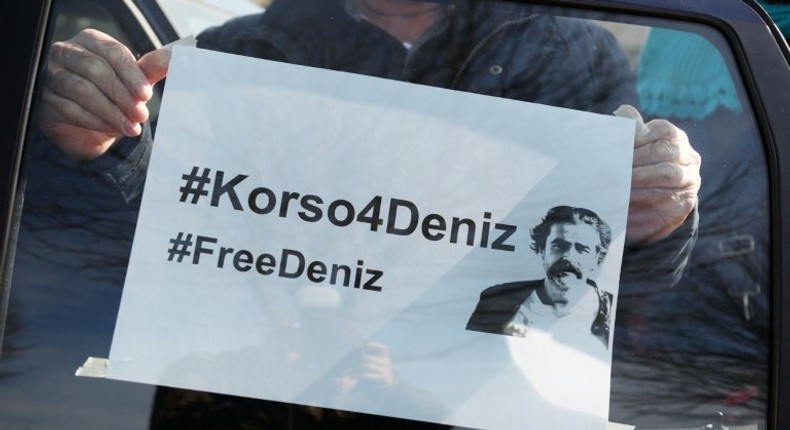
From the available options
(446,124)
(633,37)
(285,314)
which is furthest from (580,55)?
(285,314)

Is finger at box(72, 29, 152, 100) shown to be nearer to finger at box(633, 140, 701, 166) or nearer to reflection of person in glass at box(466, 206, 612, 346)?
reflection of person in glass at box(466, 206, 612, 346)

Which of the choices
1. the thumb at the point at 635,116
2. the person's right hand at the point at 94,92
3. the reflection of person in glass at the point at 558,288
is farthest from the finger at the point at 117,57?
the thumb at the point at 635,116

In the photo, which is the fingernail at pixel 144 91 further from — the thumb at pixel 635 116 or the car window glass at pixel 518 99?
the thumb at pixel 635 116

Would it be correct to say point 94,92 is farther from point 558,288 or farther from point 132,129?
point 558,288

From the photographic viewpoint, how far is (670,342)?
5.45 feet

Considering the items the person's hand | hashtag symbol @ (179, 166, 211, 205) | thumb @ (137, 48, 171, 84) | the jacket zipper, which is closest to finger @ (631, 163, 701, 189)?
the person's hand

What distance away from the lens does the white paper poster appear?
1.57 metres

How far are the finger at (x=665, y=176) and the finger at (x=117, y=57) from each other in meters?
0.90

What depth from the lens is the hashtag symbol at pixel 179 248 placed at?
1581 millimetres

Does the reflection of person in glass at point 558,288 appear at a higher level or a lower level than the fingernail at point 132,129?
lower

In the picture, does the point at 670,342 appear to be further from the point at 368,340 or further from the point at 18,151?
the point at 18,151

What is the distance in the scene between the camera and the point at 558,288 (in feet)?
5.37

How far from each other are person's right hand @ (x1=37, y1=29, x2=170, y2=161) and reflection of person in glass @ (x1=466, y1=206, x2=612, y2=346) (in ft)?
2.30

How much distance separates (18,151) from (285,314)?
54 centimetres
